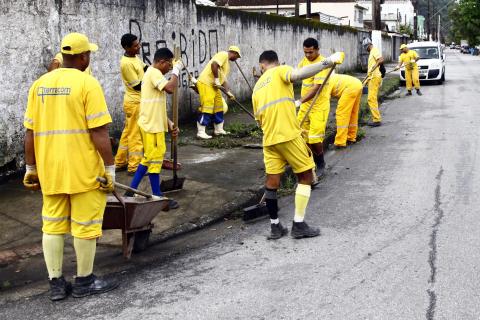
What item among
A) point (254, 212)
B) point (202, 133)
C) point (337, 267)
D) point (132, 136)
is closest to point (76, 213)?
point (337, 267)

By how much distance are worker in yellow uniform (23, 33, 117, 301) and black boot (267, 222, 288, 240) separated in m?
1.91

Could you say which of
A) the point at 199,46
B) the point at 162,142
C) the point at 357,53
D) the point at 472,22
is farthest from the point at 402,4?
the point at 162,142

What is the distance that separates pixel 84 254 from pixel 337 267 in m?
2.03

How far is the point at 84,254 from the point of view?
4516 millimetres

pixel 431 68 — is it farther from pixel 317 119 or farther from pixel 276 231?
pixel 276 231

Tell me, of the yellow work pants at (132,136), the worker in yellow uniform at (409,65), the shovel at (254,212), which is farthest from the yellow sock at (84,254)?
the worker in yellow uniform at (409,65)

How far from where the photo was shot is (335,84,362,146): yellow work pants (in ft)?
34.1

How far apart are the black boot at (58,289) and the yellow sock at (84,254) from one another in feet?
0.47

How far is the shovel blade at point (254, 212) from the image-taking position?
21.1 ft

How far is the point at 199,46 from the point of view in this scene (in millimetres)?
12703

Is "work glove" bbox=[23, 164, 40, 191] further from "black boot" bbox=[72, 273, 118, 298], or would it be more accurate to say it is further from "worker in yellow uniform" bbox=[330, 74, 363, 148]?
"worker in yellow uniform" bbox=[330, 74, 363, 148]

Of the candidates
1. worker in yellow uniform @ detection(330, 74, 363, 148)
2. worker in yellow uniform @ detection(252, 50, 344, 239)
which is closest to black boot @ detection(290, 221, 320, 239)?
worker in yellow uniform @ detection(252, 50, 344, 239)

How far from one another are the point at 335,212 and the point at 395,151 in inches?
155

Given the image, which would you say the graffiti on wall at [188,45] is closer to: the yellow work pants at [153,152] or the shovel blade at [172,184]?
the shovel blade at [172,184]
